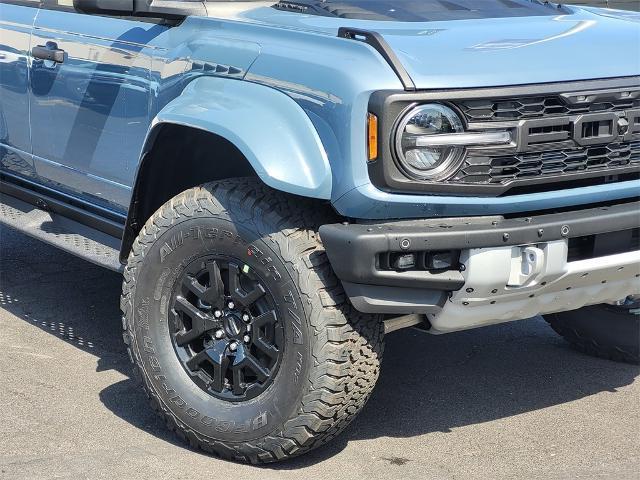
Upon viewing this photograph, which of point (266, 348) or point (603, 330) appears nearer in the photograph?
point (266, 348)

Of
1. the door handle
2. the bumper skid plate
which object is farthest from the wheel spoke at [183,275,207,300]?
the door handle

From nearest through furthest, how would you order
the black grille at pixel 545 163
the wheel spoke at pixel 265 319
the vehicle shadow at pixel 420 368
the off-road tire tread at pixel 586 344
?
the black grille at pixel 545 163 < the wheel spoke at pixel 265 319 < the vehicle shadow at pixel 420 368 < the off-road tire tread at pixel 586 344

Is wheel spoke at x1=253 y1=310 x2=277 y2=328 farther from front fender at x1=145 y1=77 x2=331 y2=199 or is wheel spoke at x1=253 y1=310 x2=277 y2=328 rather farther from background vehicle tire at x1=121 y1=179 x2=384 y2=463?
front fender at x1=145 y1=77 x2=331 y2=199

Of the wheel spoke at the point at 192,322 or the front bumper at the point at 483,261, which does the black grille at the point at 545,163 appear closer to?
the front bumper at the point at 483,261

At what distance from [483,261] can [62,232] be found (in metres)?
2.34

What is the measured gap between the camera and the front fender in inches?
132

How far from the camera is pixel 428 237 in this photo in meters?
3.22

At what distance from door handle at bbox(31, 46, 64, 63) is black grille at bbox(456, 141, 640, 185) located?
6.82 ft

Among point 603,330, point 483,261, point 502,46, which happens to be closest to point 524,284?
point 483,261

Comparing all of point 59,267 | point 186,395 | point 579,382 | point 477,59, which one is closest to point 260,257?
point 186,395

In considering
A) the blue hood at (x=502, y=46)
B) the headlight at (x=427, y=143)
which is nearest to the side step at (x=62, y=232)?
the blue hood at (x=502, y=46)

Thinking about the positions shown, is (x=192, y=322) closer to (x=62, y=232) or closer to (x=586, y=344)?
(x=62, y=232)

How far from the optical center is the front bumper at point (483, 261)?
3236 mm

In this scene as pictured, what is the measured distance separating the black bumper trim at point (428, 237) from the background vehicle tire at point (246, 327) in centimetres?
20
